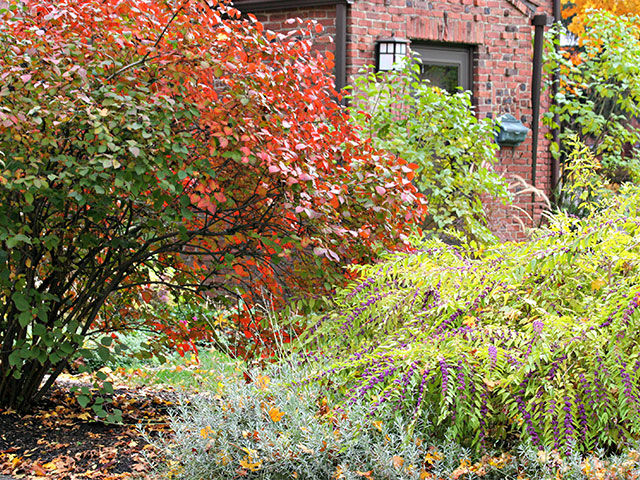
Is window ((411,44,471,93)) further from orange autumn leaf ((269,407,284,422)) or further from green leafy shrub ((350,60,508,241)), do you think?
orange autumn leaf ((269,407,284,422))

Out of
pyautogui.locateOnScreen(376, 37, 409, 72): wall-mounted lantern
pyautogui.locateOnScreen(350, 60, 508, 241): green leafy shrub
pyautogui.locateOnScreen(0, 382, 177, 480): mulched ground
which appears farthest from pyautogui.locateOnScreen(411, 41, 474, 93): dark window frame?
pyautogui.locateOnScreen(0, 382, 177, 480): mulched ground

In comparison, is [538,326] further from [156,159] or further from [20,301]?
[20,301]

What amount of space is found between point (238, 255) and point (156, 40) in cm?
117

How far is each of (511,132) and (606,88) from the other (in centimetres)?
247

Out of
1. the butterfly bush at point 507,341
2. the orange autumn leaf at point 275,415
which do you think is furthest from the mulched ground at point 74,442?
the butterfly bush at point 507,341

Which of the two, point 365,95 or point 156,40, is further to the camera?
point 365,95

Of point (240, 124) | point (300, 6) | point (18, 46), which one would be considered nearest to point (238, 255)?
point (240, 124)

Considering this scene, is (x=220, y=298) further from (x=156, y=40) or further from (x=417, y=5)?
(x=417, y=5)

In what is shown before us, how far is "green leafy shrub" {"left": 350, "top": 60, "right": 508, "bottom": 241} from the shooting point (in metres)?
7.29

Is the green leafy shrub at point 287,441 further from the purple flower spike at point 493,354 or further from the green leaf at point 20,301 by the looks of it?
the green leaf at point 20,301

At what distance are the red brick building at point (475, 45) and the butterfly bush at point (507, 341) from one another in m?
4.39

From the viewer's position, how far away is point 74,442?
403 centimetres

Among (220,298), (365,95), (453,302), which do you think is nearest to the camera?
(453,302)

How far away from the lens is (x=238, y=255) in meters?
4.11
